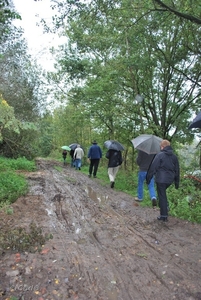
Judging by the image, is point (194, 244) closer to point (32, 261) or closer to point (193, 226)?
point (193, 226)

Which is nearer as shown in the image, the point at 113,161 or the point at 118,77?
the point at 113,161

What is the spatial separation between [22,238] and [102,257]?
61.5 inches

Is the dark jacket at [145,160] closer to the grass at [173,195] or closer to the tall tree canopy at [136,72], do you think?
the grass at [173,195]

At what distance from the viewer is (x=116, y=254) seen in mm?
4371

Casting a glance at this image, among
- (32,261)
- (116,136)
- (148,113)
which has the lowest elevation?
(32,261)

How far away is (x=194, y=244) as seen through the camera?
505 centimetres

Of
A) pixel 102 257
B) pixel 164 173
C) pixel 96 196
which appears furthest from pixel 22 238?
pixel 96 196

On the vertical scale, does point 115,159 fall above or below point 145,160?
below

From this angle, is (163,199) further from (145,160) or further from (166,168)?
(145,160)

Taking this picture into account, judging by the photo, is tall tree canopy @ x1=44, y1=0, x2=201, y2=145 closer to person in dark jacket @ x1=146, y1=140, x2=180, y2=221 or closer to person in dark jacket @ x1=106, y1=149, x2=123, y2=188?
person in dark jacket @ x1=106, y1=149, x2=123, y2=188

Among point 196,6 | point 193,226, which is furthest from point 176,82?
point 193,226

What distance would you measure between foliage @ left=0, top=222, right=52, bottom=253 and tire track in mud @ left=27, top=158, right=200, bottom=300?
14.6 inches

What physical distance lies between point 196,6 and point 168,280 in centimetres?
909

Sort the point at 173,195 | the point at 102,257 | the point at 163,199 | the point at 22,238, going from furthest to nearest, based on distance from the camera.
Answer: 1. the point at 173,195
2. the point at 163,199
3. the point at 22,238
4. the point at 102,257
